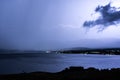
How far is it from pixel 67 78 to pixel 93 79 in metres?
3.02

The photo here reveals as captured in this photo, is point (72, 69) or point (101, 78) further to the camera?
point (72, 69)

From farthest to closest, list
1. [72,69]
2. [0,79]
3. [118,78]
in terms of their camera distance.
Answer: [72,69] → [0,79] → [118,78]

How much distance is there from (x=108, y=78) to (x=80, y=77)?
3.16 meters

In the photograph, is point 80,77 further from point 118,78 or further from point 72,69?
point 72,69

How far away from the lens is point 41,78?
29.5 m

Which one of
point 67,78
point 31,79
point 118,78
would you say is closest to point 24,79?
point 31,79

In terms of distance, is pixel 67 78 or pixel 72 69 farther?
pixel 72 69

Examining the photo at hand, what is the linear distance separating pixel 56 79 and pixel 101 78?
514cm

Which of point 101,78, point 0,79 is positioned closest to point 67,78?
point 101,78

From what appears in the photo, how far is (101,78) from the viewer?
28.6 metres

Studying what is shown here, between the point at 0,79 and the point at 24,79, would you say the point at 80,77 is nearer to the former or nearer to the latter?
the point at 24,79

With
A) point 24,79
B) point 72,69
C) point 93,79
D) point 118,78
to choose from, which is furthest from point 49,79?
point 72,69

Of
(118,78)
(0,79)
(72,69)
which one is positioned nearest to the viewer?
(118,78)

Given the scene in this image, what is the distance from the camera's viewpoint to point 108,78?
92.4 ft
